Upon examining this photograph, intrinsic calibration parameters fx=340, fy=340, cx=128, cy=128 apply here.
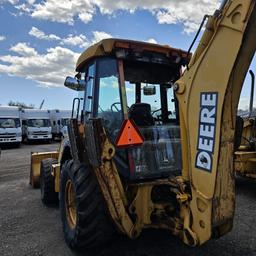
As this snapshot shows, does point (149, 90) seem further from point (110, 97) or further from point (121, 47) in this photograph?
point (121, 47)

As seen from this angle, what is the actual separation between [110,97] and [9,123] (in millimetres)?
18964

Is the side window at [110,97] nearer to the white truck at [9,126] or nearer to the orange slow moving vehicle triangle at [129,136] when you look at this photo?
the orange slow moving vehicle triangle at [129,136]

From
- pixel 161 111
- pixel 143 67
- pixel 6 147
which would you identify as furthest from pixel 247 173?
pixel 6 147

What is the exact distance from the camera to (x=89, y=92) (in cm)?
428

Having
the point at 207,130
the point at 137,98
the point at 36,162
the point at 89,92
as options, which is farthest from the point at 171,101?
the point at 36,162

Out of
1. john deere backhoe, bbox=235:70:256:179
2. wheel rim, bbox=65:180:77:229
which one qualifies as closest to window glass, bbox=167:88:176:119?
wheel rim, bbox=65:180:77:229

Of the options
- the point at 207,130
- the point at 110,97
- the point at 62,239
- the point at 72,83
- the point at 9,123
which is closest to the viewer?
the point at 207,130

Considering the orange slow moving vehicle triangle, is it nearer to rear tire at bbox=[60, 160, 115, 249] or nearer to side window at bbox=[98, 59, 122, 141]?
side window at bbox=[98, 59, 122, 141]

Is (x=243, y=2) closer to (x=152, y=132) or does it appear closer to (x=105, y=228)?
(x=152, y=132)

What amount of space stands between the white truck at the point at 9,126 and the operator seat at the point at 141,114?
18457 mm

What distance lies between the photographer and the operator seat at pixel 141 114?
4.13 metres

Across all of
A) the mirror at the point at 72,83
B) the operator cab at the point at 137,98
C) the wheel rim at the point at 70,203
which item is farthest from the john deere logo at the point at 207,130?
the mirror at the point at 72,83

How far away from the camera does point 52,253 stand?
13.8ft

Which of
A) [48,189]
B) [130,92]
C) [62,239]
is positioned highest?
[130,92]
